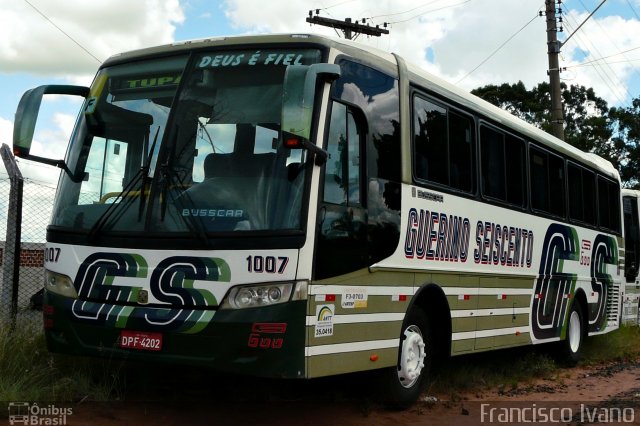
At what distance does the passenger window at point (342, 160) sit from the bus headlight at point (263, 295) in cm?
78

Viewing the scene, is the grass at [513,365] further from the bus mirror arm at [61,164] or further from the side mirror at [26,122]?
the side mirror at [26,122]

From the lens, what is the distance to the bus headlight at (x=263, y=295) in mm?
5867

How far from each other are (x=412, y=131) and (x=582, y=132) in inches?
1577

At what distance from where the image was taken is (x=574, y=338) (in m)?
12.7

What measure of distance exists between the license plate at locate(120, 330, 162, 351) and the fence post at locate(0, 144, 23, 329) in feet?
7.94

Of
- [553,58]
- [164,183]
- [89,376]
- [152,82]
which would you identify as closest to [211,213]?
[164,183]

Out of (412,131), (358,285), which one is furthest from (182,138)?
(412,131)

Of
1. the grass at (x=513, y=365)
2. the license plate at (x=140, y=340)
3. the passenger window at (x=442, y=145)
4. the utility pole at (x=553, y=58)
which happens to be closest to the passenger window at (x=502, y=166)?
the passenger window at (x=442, y=145)

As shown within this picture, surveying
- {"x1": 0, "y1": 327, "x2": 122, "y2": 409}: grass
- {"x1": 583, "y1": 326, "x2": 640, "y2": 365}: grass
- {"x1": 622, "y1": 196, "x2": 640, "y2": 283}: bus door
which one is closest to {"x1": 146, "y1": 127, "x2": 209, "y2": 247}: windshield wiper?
{"x1": 0, "y1": 327, "x2": 122, "y2": 409}: grass

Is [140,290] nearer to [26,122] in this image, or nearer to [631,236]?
[26,122]

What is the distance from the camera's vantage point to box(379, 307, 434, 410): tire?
735 centimetres

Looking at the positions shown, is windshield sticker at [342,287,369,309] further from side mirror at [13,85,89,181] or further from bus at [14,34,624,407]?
side mirror at [13,85,89,181]

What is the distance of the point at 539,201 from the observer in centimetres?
1095

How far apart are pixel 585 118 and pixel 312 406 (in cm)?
4164
